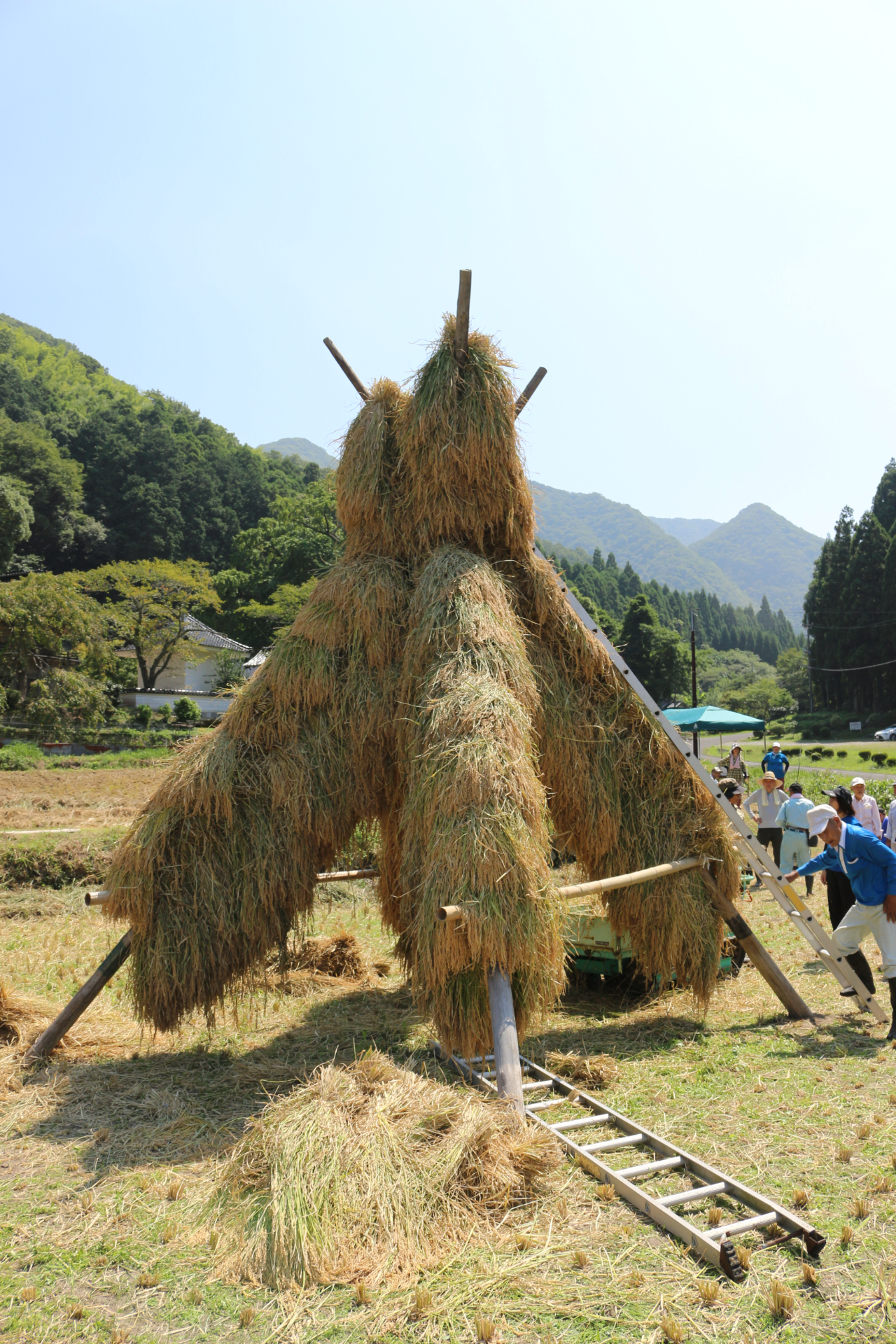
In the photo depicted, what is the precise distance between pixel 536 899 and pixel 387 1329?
2.17 meters

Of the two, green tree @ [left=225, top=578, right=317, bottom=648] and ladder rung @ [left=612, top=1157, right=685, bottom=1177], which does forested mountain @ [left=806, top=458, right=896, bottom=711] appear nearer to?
green tree @ [left=225, top=578, right=317, bottom=648]

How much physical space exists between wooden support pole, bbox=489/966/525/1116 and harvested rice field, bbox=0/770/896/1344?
0.24 metres

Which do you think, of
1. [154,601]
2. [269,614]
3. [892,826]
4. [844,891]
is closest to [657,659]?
[269,614]

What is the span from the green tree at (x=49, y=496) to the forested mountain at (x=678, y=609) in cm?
3896

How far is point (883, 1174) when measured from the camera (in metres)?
4.13

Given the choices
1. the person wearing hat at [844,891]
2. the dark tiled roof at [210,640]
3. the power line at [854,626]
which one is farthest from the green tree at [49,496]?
the person wearing hat at [844,891]

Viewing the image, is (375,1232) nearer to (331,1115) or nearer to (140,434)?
(331,1115)

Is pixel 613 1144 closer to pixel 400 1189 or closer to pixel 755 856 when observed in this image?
pixel 400 1189

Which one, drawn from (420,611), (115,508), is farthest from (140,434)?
(420,611)

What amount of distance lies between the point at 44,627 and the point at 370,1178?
3389cm

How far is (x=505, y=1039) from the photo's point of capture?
4742 mm

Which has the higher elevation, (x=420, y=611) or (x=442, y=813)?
(x=420, y=611)

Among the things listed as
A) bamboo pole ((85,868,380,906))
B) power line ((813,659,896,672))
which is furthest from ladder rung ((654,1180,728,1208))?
power line ((813,659,896,672))

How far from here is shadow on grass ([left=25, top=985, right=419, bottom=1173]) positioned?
15.9ft
